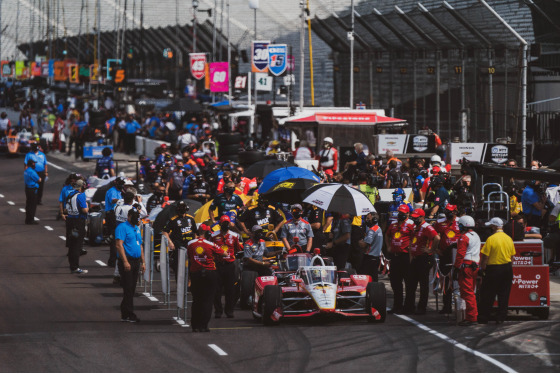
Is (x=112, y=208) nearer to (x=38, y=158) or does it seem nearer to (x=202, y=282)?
(x=202, y=282)

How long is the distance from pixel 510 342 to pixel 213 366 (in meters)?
3.89

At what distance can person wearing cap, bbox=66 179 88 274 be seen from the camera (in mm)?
22953

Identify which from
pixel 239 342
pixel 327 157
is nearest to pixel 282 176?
pixel 239 342

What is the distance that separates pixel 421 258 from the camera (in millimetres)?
18406

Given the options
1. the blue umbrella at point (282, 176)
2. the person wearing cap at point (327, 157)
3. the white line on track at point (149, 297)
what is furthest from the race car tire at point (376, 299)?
the person wearing cap at point (327, 157)

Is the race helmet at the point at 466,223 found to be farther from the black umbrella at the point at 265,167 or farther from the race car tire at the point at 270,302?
the black umbrella at the point at 265,167

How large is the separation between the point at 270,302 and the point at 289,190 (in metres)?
6.11

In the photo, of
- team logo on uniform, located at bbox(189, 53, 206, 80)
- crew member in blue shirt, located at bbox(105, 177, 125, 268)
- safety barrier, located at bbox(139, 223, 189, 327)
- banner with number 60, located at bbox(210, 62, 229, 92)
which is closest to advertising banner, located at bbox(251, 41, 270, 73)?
banner with number 60, located at bbox(210, 62, 229, 92)

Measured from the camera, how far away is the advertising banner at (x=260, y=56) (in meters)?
42.4

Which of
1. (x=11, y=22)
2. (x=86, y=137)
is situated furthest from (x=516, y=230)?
(x=11, y=22)

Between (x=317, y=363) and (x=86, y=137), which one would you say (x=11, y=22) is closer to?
(x=86, y=137)

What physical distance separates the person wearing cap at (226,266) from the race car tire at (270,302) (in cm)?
108

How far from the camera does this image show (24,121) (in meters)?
56.6

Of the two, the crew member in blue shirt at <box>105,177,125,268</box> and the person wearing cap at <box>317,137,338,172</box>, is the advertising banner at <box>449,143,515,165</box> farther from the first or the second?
the crew member in blue shirt at <box>105,177,125,268</box>
